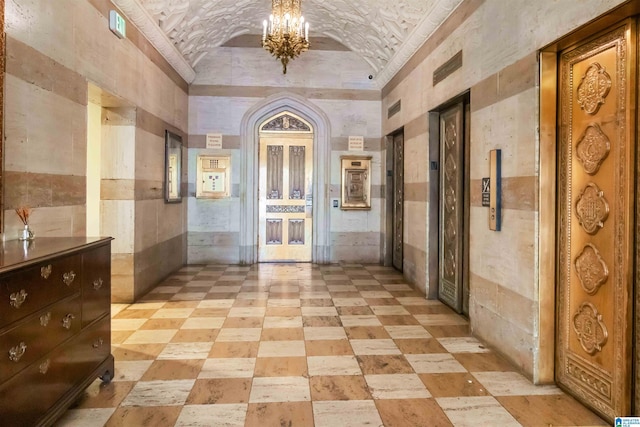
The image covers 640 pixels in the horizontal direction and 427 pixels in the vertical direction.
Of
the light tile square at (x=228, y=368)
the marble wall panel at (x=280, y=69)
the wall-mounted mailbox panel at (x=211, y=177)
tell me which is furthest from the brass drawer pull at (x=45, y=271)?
the marble wall panel at (x=280, y=69)

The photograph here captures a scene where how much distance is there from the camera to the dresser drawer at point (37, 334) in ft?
6.03

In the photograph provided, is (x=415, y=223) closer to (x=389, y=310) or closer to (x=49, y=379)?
(x=389, y=310)

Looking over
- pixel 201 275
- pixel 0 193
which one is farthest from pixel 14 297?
pixel 201 275

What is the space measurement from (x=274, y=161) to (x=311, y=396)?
5871mm

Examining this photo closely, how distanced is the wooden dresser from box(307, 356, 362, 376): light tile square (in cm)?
151

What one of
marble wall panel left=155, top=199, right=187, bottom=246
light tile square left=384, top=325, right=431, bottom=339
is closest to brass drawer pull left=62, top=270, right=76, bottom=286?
light tile square left=384, top=325, right=431, bottom=339

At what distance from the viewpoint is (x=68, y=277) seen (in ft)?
7.75

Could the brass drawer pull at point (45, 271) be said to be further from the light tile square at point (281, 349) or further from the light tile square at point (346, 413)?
the light tile square at point (281, 349)

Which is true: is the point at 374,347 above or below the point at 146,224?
below

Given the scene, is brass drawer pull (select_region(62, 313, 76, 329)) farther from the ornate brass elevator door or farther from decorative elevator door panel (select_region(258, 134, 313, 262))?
decorative elevator door panel (select_region(258, 134, 313, 262))

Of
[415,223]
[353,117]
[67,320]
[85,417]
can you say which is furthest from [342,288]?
[67,320]

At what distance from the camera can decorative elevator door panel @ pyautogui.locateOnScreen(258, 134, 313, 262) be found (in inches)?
319

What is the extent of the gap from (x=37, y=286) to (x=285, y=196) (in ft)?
20.3

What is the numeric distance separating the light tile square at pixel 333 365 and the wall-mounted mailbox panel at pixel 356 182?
4.88 m
